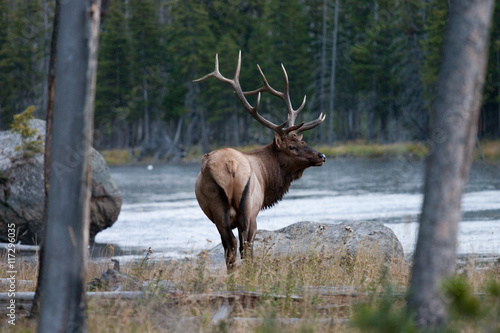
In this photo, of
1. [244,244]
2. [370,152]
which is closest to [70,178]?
[244,244]

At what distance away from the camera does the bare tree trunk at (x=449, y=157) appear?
3.73 metres

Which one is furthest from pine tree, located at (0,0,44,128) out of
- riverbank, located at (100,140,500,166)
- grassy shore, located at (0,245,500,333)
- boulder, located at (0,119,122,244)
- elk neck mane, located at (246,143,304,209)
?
grassy shore, located at (0,245,500,333)

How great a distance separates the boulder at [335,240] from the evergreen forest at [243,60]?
4167 cm

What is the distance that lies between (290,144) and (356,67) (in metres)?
45.8

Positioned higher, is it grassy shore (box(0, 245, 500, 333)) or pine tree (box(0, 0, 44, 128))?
pine tree (box(0, 0, 44, 128))

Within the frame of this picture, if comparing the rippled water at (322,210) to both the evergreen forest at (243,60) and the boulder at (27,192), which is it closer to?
the boulder at (27,192)

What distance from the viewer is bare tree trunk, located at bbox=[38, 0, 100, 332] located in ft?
12.9

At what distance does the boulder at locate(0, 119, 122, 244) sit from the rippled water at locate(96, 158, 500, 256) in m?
0.86

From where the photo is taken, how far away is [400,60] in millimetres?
52344

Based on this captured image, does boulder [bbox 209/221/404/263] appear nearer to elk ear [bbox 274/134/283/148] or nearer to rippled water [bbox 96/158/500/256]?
rippled water [bbox 96/158/500/256]

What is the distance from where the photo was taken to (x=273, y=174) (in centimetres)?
880

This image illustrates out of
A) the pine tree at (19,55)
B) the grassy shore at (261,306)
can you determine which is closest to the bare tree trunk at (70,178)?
the grassy shore at (261,306)

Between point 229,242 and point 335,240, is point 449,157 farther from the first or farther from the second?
point 335,240

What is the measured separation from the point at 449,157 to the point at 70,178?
2.34 metres
